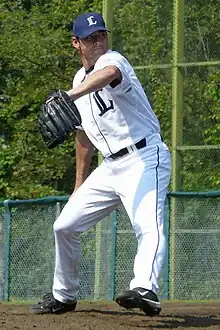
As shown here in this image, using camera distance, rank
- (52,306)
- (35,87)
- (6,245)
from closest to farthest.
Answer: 1. (52,306)
2. (6,245)
3. (35,87)

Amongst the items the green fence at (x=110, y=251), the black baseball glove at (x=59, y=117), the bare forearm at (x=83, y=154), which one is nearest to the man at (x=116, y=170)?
the black baseball glove at (x=59, y=117)

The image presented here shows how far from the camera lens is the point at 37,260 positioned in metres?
13.0

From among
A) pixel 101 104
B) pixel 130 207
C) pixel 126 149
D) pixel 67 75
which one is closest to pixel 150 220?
pixel 130 207

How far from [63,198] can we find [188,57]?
84.4 inches

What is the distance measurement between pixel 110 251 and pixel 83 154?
449cm

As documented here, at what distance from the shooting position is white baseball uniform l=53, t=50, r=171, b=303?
23.7 ft

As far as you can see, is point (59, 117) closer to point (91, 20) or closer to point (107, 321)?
point (91, 20)

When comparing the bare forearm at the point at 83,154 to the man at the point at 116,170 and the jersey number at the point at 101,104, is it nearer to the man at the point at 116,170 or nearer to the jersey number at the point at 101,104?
the man at the point at 116,170

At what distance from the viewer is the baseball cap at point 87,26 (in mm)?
7444

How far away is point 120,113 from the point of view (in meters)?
7.42

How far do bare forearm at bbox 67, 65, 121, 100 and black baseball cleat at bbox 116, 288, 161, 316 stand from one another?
1284mm

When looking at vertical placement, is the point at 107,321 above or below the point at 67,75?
above

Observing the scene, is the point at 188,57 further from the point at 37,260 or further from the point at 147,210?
the point at 147,210

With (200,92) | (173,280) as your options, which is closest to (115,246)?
(173,280)
